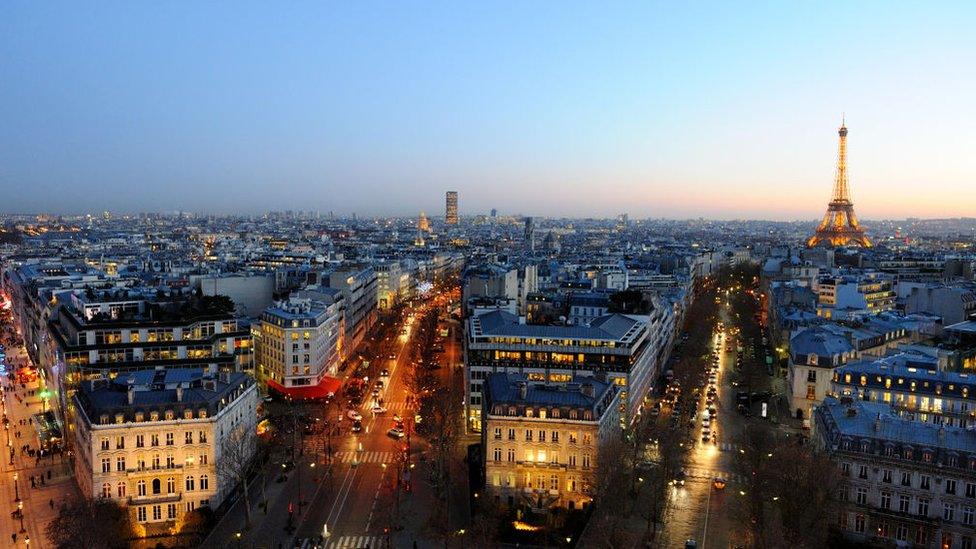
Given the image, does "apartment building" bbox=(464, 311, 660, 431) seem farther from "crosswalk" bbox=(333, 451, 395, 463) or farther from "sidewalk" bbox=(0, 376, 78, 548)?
"sidewalk" bbox=(0, 376, 78, 548)

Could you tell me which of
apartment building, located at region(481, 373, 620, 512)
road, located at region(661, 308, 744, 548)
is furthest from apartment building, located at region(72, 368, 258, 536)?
road, located at region(661, 308, 744, 548)

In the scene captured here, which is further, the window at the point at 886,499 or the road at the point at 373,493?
the road at the point at 373,493

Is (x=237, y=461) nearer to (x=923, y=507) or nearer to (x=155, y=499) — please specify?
(x=155, y=499)

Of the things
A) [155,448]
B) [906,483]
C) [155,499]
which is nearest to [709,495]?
[906,483]

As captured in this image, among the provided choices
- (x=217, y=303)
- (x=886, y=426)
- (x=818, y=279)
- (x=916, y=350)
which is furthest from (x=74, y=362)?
(x=818, y=279)

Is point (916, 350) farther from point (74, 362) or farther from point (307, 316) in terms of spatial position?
point (74, 362)

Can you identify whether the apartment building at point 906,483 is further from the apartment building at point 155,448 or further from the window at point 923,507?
the apartment building at point 155,448

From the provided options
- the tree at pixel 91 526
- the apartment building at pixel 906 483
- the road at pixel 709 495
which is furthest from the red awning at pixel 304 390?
the apartment building at pixel 906 483
